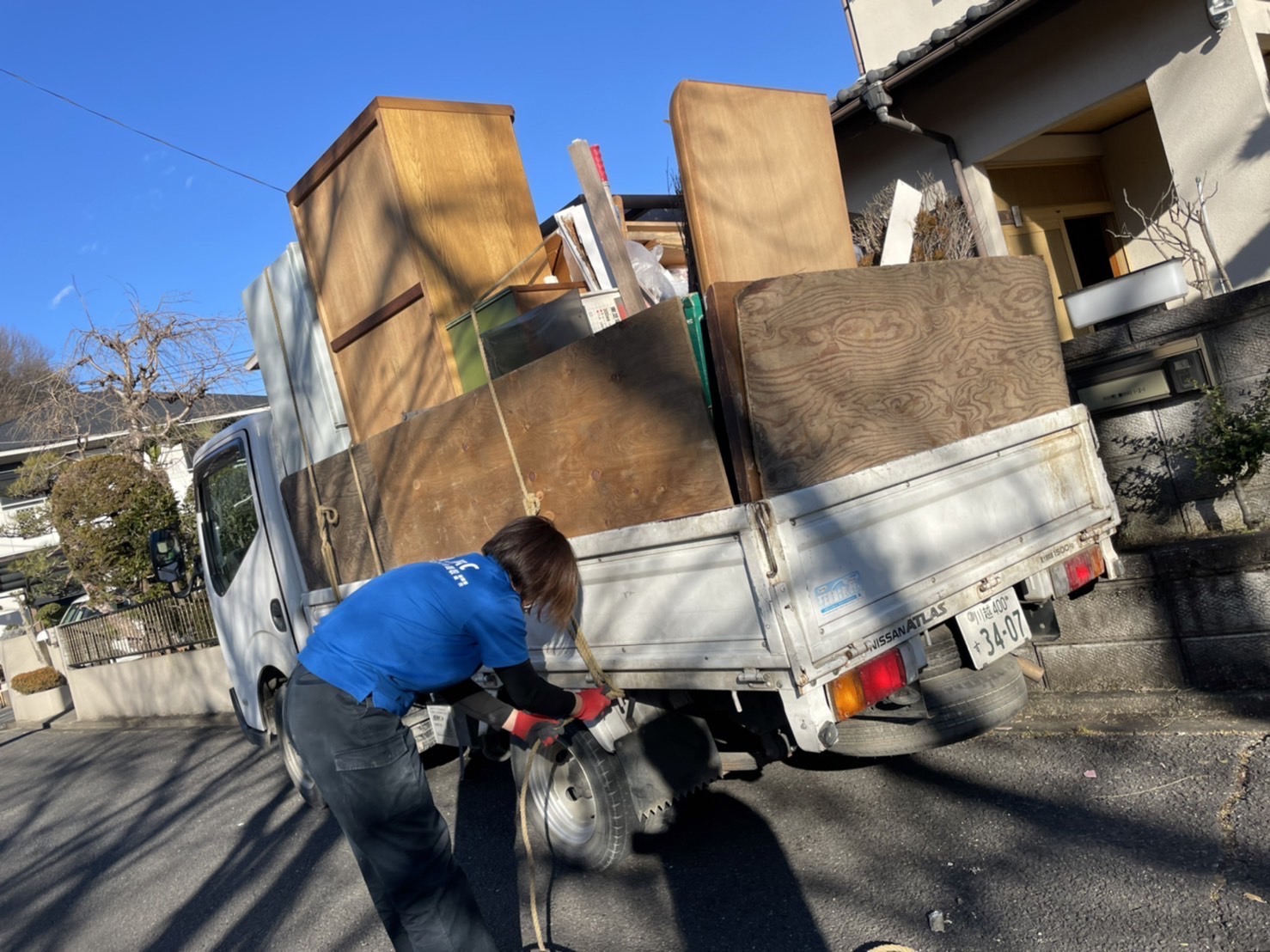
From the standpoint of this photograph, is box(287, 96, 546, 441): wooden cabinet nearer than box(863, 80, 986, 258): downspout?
Yes

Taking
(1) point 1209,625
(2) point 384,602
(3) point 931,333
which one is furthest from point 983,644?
(2) point 384,602

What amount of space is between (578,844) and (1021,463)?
2309mm

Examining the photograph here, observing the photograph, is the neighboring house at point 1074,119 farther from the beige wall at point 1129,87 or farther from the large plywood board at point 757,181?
the large plywood board at point 757,181

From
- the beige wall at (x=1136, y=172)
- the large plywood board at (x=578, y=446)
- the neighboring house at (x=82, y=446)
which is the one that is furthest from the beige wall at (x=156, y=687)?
the beige wall at (x=1136, y=172)

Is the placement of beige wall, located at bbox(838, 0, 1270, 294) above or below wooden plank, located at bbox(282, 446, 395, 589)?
above

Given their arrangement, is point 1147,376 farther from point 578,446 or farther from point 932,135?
point 932,135

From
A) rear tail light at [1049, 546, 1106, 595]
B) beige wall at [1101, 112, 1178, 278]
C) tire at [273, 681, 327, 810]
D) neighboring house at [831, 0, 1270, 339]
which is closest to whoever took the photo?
rear tail light at [1049, 546, 1106, 595]

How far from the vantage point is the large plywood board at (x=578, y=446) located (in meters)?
3.18

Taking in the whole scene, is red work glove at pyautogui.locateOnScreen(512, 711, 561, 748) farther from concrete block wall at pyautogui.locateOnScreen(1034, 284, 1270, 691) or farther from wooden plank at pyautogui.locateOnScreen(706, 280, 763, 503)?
concrete block wall at pyautogui.locateOnScreen(1034, 284, 1270, 691)

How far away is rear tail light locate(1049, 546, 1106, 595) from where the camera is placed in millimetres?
3977

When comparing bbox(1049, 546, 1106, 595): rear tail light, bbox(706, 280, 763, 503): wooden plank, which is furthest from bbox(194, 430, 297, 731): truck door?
bbox(1049, 546, 1106, 595): rear tail light

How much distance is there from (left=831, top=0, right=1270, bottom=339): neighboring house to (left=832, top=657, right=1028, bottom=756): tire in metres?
4.30

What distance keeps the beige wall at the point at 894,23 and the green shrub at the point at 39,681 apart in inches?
596

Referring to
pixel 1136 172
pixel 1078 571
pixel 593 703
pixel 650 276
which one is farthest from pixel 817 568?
pixel 1136 172
